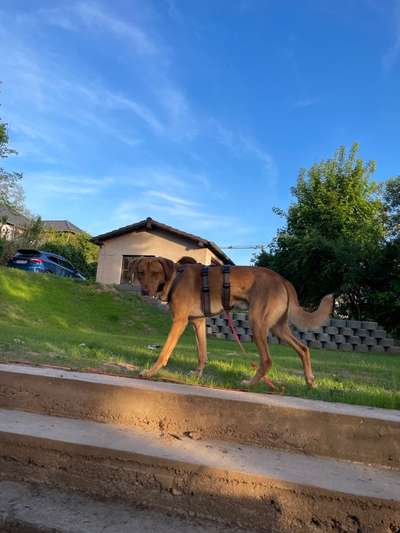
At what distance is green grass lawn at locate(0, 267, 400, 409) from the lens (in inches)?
194

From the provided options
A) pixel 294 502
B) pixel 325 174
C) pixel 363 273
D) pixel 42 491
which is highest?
pixel 325 174

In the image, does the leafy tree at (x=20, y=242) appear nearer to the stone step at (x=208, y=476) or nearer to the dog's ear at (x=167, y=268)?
the dog's ear at (x=167, y=268)

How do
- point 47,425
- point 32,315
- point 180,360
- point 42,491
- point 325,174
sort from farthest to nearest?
1. point 325,174
2. point 32,315
3. point 180,360
4. point 47,425
5. point 42,491

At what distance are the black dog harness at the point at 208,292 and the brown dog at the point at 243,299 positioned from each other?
4cm

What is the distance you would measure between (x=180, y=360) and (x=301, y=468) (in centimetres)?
361

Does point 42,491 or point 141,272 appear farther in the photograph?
point 141,272

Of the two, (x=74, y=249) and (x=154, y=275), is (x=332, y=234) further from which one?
(x=74, y=249)

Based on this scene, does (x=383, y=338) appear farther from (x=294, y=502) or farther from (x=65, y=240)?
(x=65, y=240)

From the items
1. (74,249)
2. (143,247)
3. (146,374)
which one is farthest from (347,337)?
(74,249)

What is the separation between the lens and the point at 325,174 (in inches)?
1038

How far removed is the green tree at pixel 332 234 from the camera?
18.0 metres

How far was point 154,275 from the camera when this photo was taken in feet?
16.0

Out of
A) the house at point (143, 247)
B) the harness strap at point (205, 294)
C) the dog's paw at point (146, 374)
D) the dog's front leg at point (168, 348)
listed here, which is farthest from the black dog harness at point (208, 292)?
the house at point (143, 247)

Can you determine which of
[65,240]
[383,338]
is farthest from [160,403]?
[65,240]
